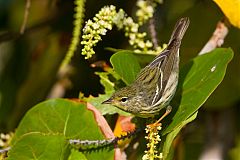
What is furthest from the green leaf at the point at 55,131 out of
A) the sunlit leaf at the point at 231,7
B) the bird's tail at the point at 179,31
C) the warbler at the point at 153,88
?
the sunlit leaf at the point at 231,7

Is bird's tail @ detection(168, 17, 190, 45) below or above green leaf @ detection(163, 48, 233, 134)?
above

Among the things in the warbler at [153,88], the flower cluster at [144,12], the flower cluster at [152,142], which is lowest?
the flower cluster at [152,142]

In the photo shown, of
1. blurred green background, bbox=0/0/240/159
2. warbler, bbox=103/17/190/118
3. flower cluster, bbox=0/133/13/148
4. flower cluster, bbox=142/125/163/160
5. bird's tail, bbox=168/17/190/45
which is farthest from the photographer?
blurred green background, bbox=0/0/240/159

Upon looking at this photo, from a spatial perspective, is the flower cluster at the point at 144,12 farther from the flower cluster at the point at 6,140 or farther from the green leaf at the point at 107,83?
the flower cluster at the point at 6,140

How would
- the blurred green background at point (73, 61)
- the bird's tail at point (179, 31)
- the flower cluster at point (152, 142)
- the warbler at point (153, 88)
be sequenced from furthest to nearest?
the blurred green background at point (73, 61) → the bird's tail at point (179, 31) → the warbler at point (153, 88) → the flower cluster at point (152, 142)

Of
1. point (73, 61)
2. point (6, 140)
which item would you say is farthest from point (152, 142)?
point (73, 61)

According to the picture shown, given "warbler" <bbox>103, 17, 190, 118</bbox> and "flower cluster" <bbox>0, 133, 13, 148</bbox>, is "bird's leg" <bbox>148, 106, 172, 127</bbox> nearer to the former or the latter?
"warbler" <bbox>103, 17, 190, 118</bbox>

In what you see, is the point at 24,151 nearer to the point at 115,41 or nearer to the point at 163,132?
the point at 163,132

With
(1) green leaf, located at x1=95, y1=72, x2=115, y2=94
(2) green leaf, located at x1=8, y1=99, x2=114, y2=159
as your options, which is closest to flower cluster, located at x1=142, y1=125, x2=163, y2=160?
(2) green leaf, located at x1=8, y1=99, x2=114, y2=159
